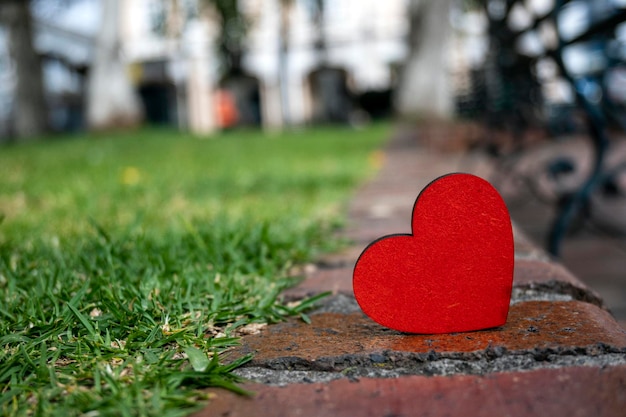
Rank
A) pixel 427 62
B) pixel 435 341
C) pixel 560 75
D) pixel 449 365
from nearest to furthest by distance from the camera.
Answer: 1. pixel 449 365
2. pixel 435 341
3. pixel 560 75
4. pixel 427 62

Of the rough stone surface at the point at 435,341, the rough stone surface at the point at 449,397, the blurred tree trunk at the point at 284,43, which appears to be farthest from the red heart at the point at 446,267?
the blurred tree trunk at the point at 284,43

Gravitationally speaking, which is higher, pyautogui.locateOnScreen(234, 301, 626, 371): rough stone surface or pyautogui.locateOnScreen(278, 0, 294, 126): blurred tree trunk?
pyautogui.locateOnScreen(278, 0, 294, 126): blurred tree trunk

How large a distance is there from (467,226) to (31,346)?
76cm

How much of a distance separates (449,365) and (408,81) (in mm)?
11562

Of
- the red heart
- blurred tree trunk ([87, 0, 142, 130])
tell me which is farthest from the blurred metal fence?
blurred tree trunk ([87, 0, 142, 130])

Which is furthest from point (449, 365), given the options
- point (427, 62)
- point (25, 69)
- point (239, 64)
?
point (239, 64)

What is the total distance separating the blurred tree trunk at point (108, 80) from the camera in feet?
39.8

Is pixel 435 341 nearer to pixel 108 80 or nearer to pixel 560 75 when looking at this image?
Answer: pixel 560 75

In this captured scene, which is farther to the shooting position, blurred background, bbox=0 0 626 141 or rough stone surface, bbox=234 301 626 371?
blurred background, bbox=0 0 626 141

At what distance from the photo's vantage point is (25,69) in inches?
496

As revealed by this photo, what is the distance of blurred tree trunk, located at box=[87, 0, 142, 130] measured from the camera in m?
12.1

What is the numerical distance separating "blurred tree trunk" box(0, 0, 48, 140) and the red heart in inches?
502

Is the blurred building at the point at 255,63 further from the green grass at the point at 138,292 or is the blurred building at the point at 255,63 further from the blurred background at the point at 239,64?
the green grass at the point at 138,292

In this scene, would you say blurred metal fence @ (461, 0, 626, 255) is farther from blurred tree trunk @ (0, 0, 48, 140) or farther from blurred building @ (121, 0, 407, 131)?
blurred building @ (121, 0, 407, 131)
